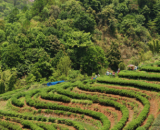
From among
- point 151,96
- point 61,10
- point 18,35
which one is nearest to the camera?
point 151,96

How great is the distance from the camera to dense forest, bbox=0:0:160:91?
49.7 m

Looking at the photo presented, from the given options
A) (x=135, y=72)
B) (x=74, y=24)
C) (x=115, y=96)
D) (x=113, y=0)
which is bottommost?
(x=115, y=96)

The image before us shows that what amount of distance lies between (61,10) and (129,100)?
52.9m

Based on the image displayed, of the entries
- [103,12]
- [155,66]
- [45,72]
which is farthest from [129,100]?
[103,12]

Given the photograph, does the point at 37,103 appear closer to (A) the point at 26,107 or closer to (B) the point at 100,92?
(A) the point at 26,107

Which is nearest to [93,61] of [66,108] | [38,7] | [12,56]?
[12,56]

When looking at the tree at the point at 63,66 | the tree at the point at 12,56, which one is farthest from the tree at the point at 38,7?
the tree at the point at 63,66

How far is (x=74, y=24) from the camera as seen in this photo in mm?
62094

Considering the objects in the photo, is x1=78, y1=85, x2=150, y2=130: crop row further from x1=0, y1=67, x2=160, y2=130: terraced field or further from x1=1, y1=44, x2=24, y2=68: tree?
x1=1, y1=44, x2=24, y2=68: tree

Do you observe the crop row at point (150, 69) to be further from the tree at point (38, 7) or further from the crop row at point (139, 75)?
the tree at point (38, 7)

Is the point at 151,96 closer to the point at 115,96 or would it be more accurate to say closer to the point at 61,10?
the point at 115,96

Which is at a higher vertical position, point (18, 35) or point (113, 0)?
point (113, 0)

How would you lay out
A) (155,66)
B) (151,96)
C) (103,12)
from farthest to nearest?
(103,12) < (155,66) < (151,96)

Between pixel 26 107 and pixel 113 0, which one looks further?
pixel 113 0
